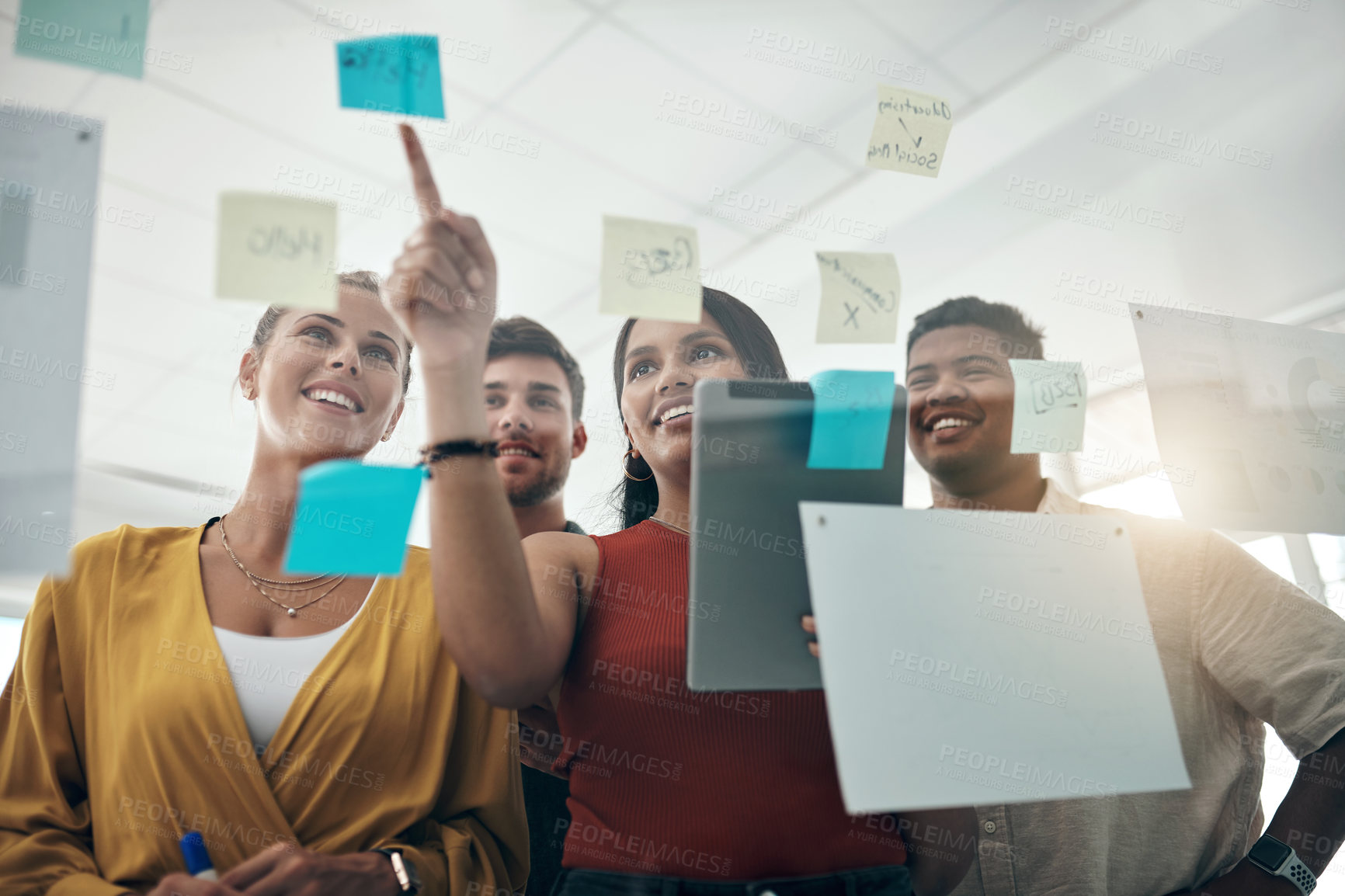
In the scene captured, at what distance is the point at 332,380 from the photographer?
112 centimetres

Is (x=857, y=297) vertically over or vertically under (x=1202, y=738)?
over

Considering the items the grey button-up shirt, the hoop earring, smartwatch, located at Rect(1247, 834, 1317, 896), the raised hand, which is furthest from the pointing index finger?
smartwatch, located at Rect(1247, 834, 1317, 896)

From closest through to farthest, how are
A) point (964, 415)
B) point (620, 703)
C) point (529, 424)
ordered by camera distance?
point (620, 703) → point (964, 415) → point (529, 424)

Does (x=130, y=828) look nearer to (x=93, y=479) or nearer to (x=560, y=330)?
(x=560, y=330)

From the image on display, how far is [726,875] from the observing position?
864mm

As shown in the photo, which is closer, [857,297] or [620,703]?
[620,703]

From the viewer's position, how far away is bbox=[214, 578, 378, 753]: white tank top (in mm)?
942

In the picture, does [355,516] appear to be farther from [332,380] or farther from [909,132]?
[909,132]

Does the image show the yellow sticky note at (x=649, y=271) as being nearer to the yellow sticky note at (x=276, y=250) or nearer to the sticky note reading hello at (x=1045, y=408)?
the yellow sticky note at (x=276, y=250)

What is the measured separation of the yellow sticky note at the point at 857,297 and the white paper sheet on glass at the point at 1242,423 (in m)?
0.51

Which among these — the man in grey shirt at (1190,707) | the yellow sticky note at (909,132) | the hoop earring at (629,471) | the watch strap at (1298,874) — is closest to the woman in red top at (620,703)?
the man in grey shirt at (1190,707)

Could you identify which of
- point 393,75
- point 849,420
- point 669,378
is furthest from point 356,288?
point 849,420

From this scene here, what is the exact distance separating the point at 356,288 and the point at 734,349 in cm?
54

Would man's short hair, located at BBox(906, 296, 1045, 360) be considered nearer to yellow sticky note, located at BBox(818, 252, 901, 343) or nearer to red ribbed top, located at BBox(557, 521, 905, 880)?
yellow sticky note, located at BBox(818, 252, 901, 343)
